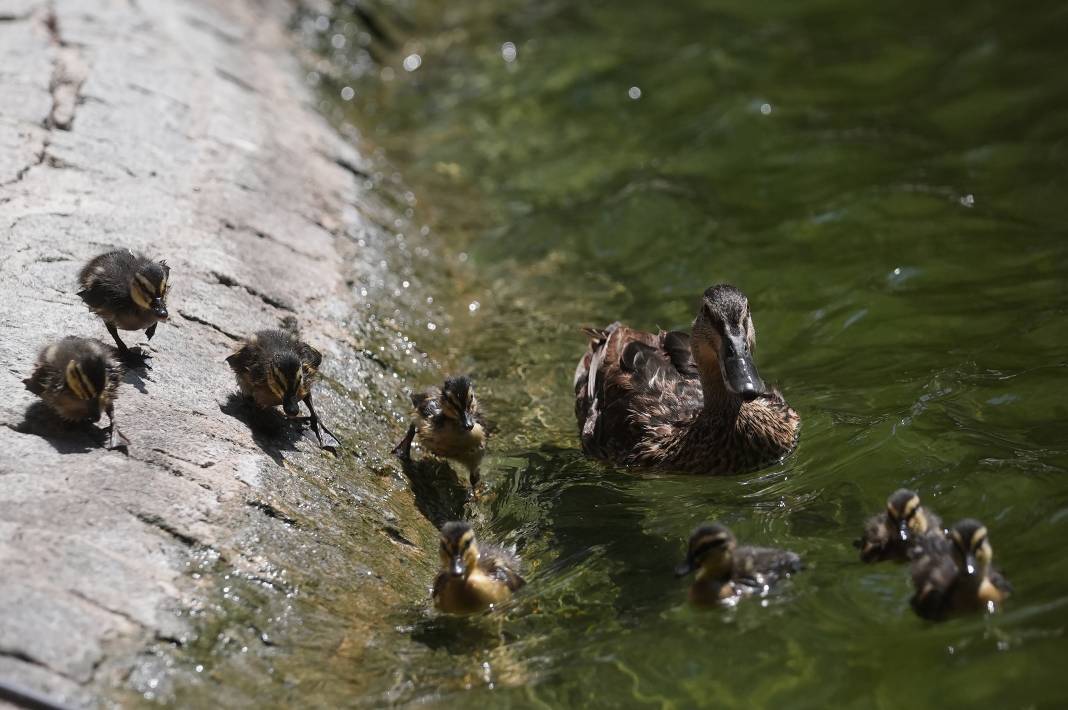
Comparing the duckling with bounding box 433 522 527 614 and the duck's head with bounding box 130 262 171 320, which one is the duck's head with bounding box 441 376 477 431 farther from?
the duck's head with bounding box 130 262 171 320

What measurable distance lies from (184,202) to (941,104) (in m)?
6.84

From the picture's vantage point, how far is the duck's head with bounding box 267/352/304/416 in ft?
18.7

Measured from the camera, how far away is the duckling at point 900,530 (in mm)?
5074

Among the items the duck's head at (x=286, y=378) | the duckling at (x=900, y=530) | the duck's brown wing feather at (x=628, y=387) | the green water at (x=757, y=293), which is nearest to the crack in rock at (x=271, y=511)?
the duck's head at (x=286, y=378)

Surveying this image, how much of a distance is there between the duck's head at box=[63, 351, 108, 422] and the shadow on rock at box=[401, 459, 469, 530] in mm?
1765

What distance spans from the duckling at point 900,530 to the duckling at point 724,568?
39cm

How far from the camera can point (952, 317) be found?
25.7 ft

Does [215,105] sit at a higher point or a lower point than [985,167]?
higher

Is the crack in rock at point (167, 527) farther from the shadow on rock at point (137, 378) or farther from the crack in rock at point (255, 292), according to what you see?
the crack in rock at point (255, 292)

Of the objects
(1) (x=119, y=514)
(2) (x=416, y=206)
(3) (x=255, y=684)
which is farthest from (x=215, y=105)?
(3) (x=255, y=684)

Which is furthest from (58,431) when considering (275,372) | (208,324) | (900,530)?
(900,530)

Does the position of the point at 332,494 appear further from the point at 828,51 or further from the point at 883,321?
the point at 828,51

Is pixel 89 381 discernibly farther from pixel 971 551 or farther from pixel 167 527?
pixel 971 551

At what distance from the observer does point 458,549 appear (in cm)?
519
